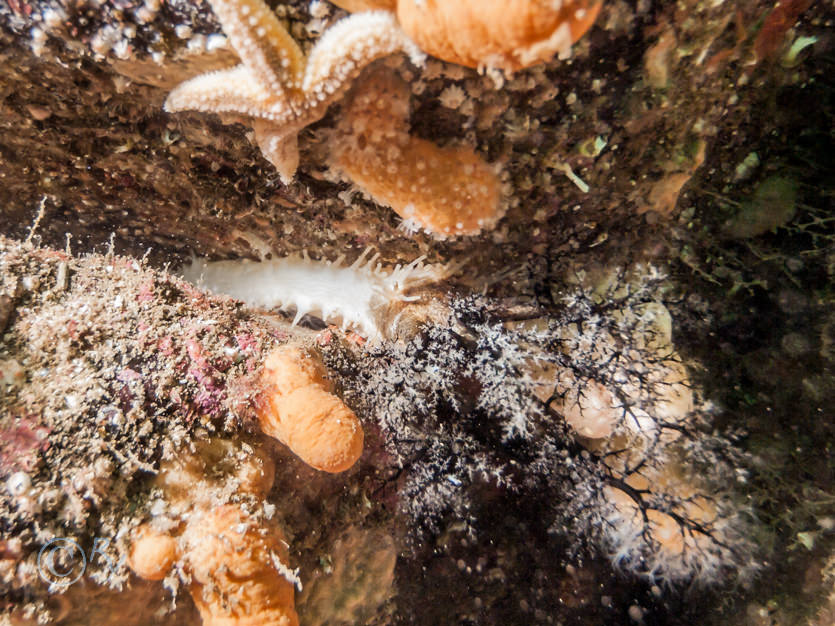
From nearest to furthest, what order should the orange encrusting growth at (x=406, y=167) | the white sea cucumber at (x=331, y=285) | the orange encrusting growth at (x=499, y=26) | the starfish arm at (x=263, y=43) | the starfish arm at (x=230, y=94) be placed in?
1. the orange encrusting growth at (x=499, y=26)
2. the starfish arm at (x=263, y=43)
3. the starfish arm at (x=230, y=94)
4. the orange encrusting growth at (x=406, y=167)
5. the white sea cucumber at (x=331, y=285)

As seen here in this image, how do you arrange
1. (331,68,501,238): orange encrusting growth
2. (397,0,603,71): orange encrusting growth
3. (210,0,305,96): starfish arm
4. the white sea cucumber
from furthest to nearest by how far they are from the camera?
the white sea cucumber → (331,68,501,238): orange encrusting growth → (210,0,305,96): starfish arm → (397,0,603,71): orange encrusting growth

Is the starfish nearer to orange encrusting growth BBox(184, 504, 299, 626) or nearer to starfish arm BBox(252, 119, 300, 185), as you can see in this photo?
starfish arm BBox(252, 119, 300, 185)

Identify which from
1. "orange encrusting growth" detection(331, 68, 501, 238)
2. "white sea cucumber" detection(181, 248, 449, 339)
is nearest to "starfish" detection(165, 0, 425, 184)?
"orange encrusting growth" detection(331, 68, 501, 238)

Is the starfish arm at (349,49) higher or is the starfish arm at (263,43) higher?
the starfish arm at (349,49)

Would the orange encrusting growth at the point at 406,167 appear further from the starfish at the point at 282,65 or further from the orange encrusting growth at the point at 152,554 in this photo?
the orange encrusting growth at the point at 152,554

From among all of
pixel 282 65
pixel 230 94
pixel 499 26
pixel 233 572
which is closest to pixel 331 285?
pixel 230 94

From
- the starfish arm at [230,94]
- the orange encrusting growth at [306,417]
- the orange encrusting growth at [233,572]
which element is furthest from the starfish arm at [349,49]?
the orange encrusting growth at [233,572]
